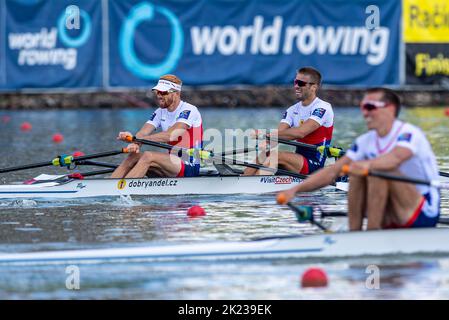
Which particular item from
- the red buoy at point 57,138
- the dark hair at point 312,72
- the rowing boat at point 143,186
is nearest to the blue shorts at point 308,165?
the rowing boat at point 143,186

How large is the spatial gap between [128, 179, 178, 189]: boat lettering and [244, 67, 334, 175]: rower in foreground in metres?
1.18

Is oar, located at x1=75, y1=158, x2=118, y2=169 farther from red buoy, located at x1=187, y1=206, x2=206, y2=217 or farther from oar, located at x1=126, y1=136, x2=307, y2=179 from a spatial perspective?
red buoy, located at x1=187, y1=206, x2=206, y2=217

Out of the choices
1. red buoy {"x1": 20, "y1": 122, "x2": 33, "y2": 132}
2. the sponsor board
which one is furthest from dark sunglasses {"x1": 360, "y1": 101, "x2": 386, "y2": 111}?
the sponsor board

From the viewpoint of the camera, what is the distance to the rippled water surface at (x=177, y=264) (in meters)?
8.58

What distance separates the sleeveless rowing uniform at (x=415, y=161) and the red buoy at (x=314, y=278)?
3.25 ft

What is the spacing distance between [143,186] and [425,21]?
16.6 metres

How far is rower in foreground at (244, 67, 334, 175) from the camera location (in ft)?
46.5

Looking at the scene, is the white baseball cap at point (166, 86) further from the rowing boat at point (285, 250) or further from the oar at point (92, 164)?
the rowing boat at point (285, 250)
